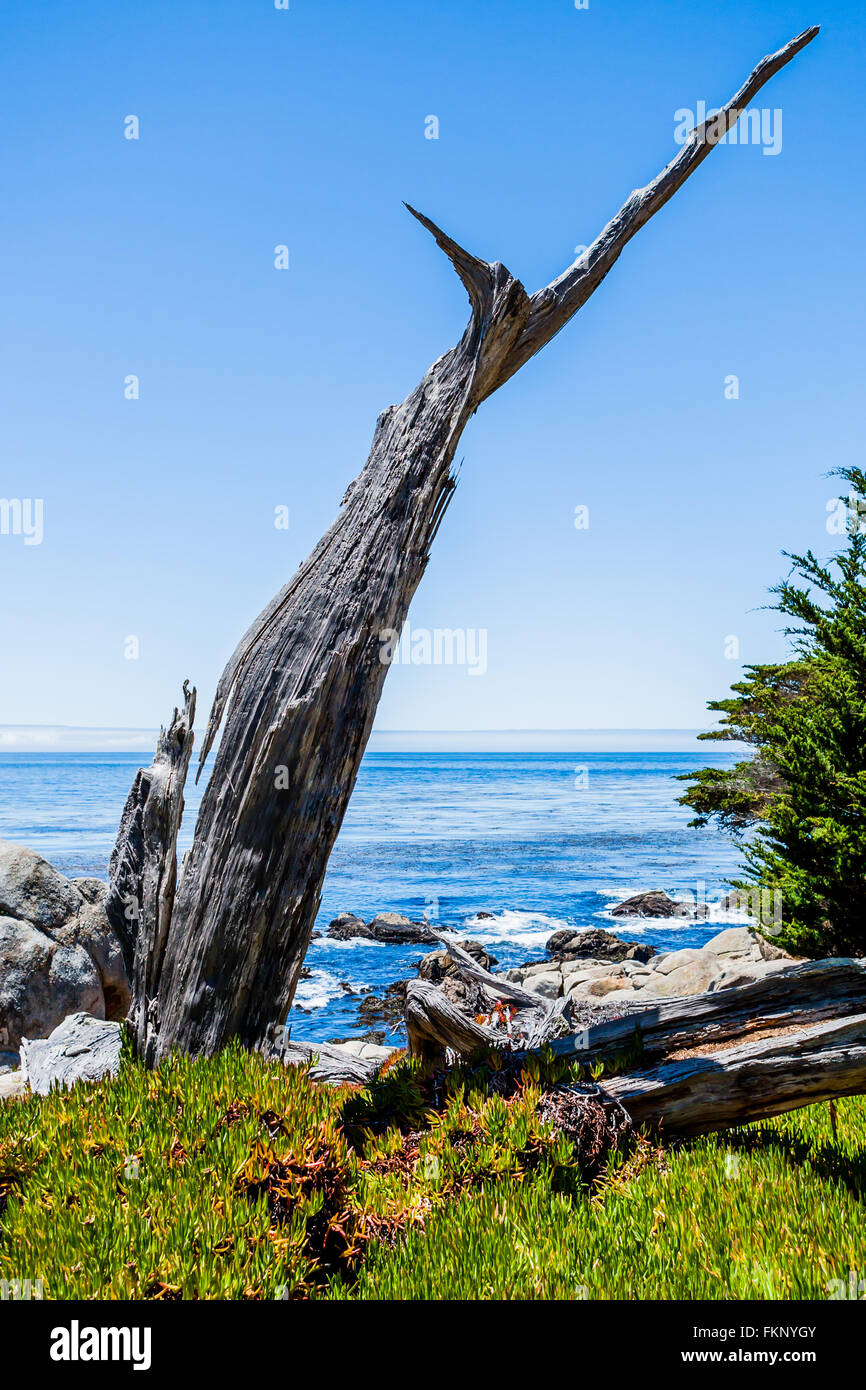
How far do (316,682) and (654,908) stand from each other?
24.1 metres

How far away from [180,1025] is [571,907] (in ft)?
78.5

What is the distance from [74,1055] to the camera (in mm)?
5922

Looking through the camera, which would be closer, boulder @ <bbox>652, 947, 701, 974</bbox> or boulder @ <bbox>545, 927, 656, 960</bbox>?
boulder @ <bbox>652, 947, 701, 974</bbox>

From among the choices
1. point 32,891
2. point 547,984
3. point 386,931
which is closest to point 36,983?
point 32,891

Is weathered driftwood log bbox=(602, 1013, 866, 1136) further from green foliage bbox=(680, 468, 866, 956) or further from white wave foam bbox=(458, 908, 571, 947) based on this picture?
white wave foam bbox=(458, 908, 571, 947)

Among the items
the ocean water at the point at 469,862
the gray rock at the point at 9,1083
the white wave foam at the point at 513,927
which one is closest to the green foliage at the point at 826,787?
the ocean water at the point at 469,862

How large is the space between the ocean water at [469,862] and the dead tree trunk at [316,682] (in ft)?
30.8

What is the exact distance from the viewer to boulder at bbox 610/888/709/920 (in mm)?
26531

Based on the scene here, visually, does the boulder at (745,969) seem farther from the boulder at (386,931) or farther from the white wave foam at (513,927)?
the boulder at (386,931)

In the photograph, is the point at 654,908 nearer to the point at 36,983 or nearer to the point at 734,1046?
the point at 36,983

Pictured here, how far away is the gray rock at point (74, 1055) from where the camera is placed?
557 centimetres

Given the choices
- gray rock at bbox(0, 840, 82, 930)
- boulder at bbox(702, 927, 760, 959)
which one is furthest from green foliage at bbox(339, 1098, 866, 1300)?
boulder at bbox(702, 927, 760, 959)

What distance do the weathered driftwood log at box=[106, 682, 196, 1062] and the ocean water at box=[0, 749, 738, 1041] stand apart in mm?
9028
